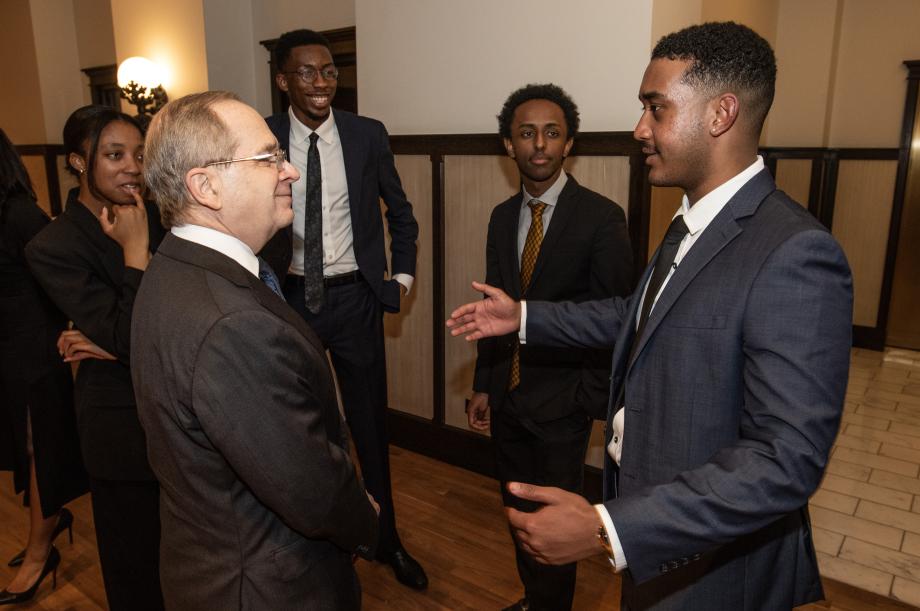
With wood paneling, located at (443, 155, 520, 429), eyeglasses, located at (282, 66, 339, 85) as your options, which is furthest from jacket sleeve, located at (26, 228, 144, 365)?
wood paneling, located at (443, 155, 520, 429)

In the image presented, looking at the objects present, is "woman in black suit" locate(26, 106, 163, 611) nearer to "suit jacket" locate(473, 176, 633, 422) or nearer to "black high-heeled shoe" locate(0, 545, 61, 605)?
"black high-heeled shoe" locate(0, 545, 61, 605)

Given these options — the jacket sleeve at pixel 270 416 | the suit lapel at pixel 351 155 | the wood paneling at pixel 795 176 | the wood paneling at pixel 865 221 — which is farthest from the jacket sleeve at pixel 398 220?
the wood paneling at pixel 865 221

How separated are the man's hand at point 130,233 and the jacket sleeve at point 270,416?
87 cm

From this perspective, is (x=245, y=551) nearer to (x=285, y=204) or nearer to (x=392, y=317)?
(x=285, y=204)

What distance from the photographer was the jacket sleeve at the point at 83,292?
1.79 metres

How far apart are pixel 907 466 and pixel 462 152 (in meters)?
3.38

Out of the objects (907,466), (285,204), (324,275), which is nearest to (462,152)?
(324,275)

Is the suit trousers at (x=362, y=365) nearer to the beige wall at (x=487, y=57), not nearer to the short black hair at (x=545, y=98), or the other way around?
the short black hair at (x=545, y=98)

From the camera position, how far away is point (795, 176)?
20.7ft

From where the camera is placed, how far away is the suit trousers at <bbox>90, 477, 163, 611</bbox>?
194 cm

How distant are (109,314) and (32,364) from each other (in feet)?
3.40

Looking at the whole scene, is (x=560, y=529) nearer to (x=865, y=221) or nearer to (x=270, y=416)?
(x=270, y=416)

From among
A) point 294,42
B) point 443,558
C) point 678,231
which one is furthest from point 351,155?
point 443,558

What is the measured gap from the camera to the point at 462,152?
11.4ft
